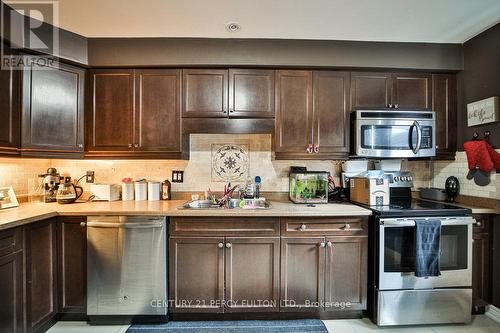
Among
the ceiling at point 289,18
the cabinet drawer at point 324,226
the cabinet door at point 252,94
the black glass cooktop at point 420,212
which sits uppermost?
the ceiling at point 289,18

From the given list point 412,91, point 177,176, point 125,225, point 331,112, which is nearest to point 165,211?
point 125,225

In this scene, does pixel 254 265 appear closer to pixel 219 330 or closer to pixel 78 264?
pixel 219 330

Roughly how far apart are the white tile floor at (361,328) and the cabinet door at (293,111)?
4.94 ft

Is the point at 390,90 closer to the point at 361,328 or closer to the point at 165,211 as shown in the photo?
the point at 361,328

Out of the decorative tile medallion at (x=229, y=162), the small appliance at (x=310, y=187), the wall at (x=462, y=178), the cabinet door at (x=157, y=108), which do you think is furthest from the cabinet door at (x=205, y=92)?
the wall at (x=462, y=178)

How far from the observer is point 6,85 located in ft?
6.23

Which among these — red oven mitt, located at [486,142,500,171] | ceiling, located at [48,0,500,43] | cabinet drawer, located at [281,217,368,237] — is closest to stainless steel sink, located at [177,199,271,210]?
cabinet drawer, located at [281,217,368,237]

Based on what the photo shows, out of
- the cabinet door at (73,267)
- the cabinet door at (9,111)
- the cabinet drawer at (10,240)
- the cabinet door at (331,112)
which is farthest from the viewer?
the cabinet door at (331,112)

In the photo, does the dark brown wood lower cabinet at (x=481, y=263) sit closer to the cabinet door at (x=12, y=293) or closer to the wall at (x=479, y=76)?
the wall at (x=479, y=76)

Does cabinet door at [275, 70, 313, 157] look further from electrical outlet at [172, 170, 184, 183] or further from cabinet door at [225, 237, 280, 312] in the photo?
electrical outlet at [172, 170, 184, 183]

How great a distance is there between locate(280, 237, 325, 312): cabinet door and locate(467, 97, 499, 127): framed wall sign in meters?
1.79

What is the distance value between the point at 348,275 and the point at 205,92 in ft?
6.79

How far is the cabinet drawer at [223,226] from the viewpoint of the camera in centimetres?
201

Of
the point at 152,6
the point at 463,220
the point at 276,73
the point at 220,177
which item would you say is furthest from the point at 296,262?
the point at 152,6
